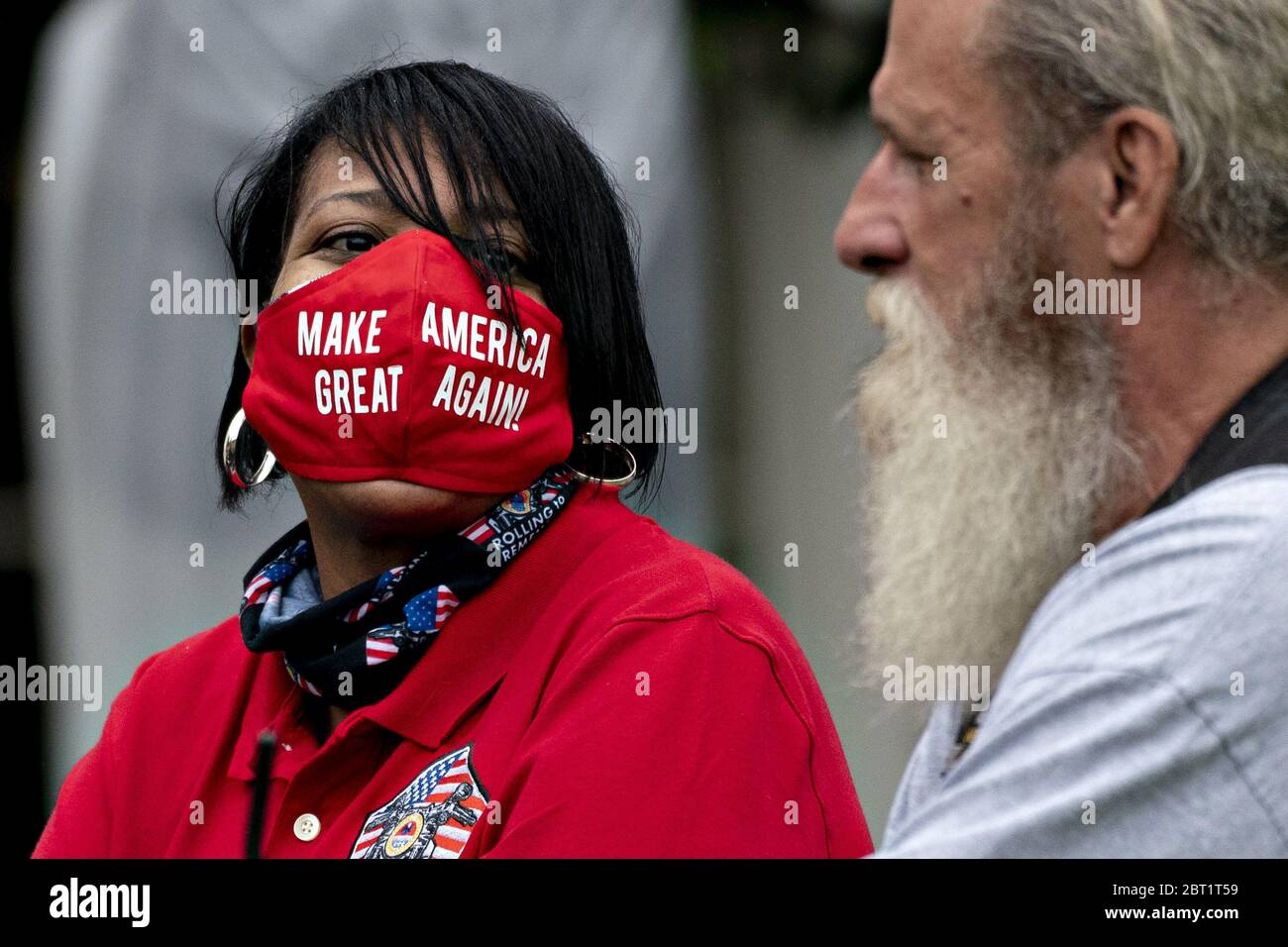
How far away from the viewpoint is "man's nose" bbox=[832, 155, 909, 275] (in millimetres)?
1803

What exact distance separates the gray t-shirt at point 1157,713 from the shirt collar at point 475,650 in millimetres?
882

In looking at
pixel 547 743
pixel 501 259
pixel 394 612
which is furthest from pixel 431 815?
pixel 501 259

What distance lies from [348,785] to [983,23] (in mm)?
1321

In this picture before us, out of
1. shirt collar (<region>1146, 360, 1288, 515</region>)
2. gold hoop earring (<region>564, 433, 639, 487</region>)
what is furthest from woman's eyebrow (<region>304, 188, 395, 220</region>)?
shirt collar (<region>1146, 360, 1288, 515</region>)

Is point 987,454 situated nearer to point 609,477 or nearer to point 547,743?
point 547,743

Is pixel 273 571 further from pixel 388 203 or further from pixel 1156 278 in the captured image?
pixel 1156 278

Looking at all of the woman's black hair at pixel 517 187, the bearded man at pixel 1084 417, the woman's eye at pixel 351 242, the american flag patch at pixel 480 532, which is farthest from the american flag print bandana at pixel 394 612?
the bearded man at pixel 1084 417

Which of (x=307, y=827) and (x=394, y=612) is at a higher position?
(x=394, y=612)

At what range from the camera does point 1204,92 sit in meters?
1.58

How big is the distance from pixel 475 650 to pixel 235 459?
0.73 m

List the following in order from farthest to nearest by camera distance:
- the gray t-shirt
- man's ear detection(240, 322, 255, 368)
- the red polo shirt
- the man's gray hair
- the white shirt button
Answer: man's ear detection(240, 322, 255, 368) < the white shirt button < the red polo shirt < the man's gray hair < the gray t-shirt

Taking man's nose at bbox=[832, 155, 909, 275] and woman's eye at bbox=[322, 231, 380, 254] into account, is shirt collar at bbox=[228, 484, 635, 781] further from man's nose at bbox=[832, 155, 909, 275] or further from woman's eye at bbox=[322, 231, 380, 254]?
man's nose at bbox=[832, 155, 909, 275]

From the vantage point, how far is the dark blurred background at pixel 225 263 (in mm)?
4281

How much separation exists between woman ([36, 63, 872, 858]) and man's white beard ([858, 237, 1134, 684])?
311mm
